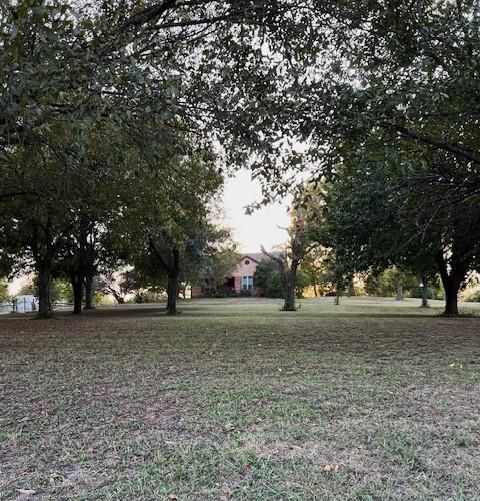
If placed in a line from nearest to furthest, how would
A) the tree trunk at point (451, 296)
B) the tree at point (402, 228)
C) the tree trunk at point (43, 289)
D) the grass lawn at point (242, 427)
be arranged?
1. the grass lawn at point (242, 427)
2. the tree at point (402, 228)
3. the tree trunk at point (43, 289)
4. the tree trunk at point (451, 296)

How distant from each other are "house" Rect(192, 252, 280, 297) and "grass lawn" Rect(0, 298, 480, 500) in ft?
134

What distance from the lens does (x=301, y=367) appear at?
568cm

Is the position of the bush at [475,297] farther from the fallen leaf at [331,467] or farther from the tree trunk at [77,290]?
the fallen leaf at [331,467]

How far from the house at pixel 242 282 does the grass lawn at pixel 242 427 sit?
40780mm

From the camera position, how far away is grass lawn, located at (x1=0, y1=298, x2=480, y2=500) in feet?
8.25

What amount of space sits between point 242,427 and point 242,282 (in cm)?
5028

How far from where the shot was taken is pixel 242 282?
53625mm

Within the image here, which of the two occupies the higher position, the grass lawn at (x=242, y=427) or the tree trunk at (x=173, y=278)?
the tree trunk at (x=173, y=278)

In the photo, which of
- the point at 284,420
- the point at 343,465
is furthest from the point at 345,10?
the point at 343,465

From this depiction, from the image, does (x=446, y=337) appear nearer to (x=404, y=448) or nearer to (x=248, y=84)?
(x=248, y=84)

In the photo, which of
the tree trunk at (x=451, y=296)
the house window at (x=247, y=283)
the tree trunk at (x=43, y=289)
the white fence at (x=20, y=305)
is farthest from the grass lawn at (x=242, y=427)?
the house window at (x=247, y=283)

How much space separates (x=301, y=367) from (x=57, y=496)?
368 centimetres

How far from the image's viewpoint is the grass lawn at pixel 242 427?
8.25ft

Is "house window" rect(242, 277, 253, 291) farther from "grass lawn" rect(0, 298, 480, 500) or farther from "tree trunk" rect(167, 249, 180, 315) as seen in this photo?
"grass lawn" rect(0, 298, 480, 500)
